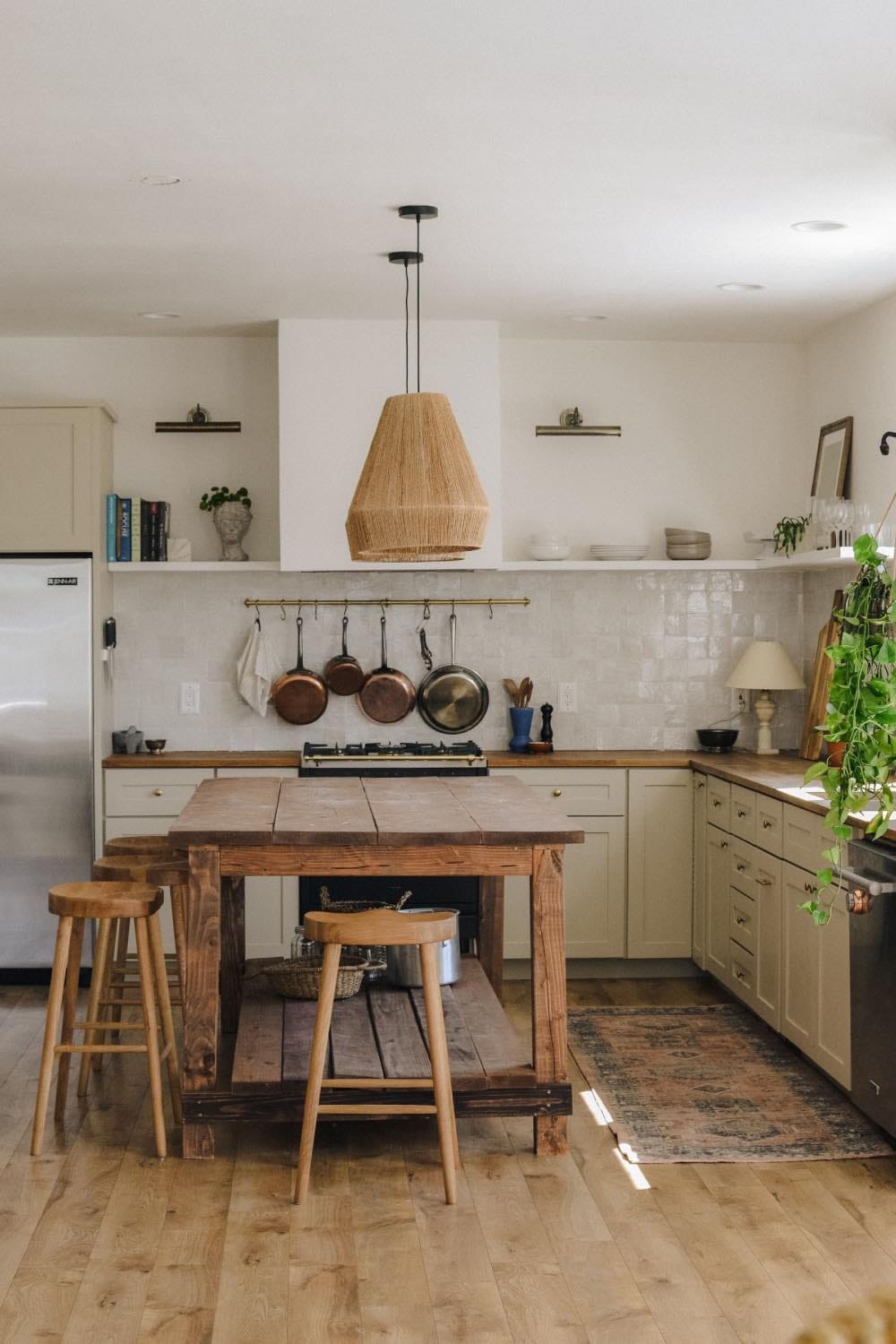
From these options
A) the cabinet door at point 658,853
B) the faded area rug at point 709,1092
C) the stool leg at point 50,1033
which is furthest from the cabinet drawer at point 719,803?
the stool leg at point 50,1033

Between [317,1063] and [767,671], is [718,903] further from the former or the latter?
[317,1063]

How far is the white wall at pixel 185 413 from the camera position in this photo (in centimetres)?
628

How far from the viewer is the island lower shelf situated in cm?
375

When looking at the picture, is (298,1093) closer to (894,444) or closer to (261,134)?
(261,134)

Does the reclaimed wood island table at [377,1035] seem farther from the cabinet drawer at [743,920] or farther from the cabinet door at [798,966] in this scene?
the cabinet drawer at [743,920]

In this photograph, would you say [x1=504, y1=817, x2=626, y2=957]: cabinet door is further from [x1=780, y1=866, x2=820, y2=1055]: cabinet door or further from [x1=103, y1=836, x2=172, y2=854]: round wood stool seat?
[x1=103, y1=836, x2=172, y2=854]: round wood stool seat

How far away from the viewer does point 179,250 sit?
476 cm

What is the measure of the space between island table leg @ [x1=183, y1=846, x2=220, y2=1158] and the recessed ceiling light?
2694 mm

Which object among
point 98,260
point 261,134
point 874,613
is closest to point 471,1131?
point 874,613

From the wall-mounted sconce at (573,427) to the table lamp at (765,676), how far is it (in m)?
1.18

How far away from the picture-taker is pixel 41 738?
228 inches

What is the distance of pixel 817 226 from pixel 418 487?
1680 millimetres

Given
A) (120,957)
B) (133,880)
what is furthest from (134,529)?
(133,880)

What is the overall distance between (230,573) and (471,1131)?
310cm
